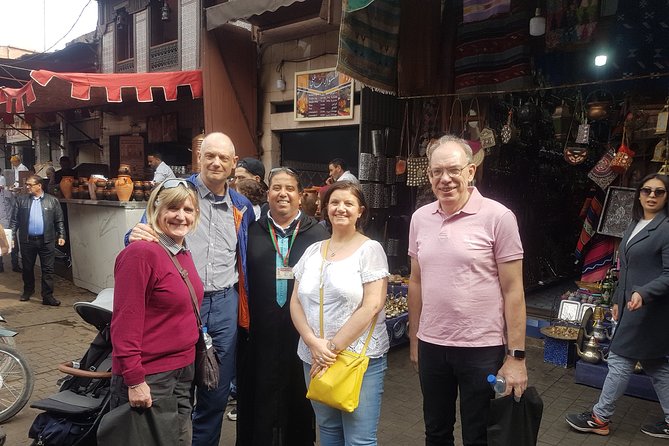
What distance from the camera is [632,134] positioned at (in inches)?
214

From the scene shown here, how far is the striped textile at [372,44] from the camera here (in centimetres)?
538

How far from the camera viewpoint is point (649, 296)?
3.32 m

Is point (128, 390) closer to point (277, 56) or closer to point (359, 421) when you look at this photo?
point (359, 421)

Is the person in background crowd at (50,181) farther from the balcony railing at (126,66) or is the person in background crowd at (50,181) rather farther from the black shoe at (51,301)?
the balcony railing at (126,66)

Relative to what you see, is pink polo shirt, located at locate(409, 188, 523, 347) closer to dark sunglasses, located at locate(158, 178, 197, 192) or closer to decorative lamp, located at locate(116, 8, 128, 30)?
dark sunglasses, located at locate(158, 178, 197, 192)

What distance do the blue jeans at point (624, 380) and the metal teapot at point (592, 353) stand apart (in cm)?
93

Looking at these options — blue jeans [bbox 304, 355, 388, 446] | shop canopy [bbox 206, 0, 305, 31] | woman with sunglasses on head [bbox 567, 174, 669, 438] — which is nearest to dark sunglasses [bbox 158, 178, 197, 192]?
blue jeans [bbox 304, 355, 388, 446]

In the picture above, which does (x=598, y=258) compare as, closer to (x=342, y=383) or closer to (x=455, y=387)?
(x=455, y=387)

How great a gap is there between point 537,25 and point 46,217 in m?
7.74

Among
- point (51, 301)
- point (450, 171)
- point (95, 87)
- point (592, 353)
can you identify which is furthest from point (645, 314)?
point (95, 87)

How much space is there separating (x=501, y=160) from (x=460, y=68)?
1.49 metres

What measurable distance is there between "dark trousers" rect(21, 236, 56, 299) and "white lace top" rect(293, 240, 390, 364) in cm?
663

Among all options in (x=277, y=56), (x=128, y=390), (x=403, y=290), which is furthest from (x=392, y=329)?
(x=277, y=56)

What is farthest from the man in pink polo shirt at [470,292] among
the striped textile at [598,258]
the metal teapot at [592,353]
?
the striped textile at [598,258]
